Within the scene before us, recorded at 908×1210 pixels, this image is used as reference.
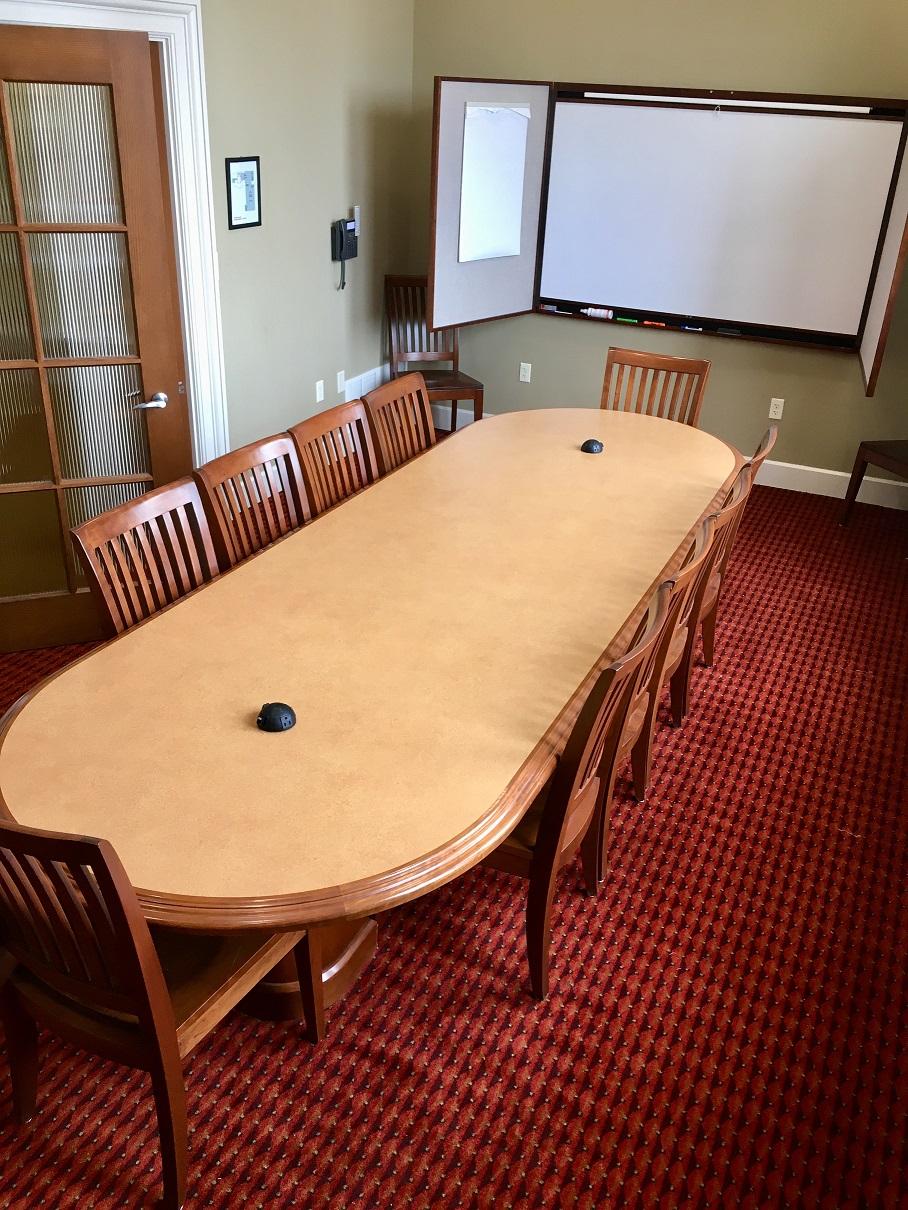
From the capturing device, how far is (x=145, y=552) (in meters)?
2.41

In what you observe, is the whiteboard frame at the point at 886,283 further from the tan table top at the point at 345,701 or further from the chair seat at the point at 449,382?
the chair seat at the point at 449,382

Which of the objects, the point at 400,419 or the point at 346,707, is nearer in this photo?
the point at 346,707

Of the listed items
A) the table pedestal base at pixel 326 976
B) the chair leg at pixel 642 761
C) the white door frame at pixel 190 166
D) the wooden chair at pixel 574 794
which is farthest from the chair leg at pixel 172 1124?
the white door frame at pixel 190 166

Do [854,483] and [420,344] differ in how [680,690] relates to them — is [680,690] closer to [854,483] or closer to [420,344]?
[854,483]

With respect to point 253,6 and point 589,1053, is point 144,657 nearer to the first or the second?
point 589,1053

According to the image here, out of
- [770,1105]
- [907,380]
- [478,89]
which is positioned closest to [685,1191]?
[770,1105]

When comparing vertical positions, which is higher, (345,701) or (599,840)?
(345,701)

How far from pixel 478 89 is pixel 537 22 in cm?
71

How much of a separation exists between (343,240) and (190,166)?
1.27m

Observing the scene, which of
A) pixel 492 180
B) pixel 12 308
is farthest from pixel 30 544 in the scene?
pixel 492 180

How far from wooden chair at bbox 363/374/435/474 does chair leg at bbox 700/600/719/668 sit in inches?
46.8

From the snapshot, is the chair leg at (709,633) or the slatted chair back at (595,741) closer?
the slatted chair back at (595,741)

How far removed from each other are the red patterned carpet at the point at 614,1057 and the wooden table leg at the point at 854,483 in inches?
81.8

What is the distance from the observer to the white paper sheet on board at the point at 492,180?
4703 mm
